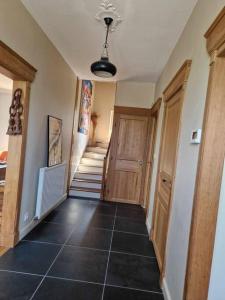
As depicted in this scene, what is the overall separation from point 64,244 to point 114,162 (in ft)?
8.29

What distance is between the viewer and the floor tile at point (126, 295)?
2053 mm

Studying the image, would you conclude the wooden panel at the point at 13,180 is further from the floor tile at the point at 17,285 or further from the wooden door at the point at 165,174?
the wooden door at the point at 165,174

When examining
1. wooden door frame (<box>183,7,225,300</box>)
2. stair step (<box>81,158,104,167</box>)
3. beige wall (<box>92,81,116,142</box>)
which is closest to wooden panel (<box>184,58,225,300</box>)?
wooden door frame (<box>183,7,225,300</box>)

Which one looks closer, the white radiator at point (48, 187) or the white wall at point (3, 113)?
the white radiator at point (48, 187)

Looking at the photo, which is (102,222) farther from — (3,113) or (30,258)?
(3,113)

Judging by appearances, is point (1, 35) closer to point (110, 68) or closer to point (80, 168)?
point (110, 68)

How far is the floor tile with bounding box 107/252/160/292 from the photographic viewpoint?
2.27 m

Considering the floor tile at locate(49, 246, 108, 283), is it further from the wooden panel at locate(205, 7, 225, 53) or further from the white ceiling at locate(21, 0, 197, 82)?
the white ceiling at locate(21, 0, 197, 82)

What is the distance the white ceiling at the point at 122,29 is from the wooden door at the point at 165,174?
755 mm

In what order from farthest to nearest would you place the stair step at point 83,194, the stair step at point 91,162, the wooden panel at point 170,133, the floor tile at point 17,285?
the stair step at point 91,162 → the stair step at point 83,194 → the wooden panel at point 170,133 → the floor tile at point 17,285

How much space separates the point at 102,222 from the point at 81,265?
1347 millimetres

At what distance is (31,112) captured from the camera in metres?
2.89

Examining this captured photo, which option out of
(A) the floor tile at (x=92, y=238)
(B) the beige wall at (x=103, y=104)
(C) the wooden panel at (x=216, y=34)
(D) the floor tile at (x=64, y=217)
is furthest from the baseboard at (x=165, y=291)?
(B) the beige wall at (x=103, y=104)

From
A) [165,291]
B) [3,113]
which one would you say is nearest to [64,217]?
[165,291]
